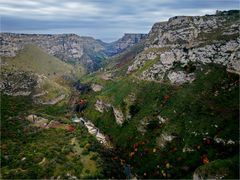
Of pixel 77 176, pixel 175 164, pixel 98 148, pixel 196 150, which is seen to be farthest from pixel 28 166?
pixel 196 150

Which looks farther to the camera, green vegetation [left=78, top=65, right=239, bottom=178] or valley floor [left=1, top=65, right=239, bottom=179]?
green vegetation [left=78, top=65, right=239, bottom=178]

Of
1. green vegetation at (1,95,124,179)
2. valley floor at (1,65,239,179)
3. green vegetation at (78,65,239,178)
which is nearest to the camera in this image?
green vegetation at (1,95,124,179)

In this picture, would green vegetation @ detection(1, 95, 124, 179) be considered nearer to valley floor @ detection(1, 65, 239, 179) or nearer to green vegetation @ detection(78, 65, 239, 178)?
valley floor @ detection(1, 65, 239, 179)

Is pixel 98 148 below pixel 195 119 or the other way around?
below

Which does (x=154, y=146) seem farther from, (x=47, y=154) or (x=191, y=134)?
(x=47, y=154)

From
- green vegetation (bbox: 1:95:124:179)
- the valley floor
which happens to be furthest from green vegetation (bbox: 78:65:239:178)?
green vegetation (bbox: 1:95:124:179)

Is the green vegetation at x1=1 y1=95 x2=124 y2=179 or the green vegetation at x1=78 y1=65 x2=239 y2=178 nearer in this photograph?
the green vegetation at x1=1 y1=95 x2=124 y2=179

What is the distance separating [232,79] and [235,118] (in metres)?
31.8

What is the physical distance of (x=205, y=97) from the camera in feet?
627

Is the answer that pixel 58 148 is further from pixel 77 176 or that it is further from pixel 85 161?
pixel 77 176

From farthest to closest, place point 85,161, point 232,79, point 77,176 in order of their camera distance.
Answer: point 232,79 < point 85,161 < point 77,176

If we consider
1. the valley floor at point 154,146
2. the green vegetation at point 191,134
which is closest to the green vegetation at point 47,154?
the valley floor at point 154,146

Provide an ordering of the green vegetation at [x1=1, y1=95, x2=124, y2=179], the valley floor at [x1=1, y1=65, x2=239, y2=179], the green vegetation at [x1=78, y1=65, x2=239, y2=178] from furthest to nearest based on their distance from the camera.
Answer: the green vegetation at [x1=78, y1=65, x2=239, y2=178] < the valley floor at [x1=1, y1=65, x2=239, y2=179] < the green vegetation at [x1=1, y1=95, x2=124, y2=179]

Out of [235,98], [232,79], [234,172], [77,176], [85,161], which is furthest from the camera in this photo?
[232,79]
